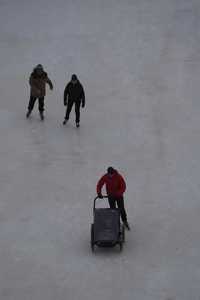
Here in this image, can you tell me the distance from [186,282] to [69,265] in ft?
5.86

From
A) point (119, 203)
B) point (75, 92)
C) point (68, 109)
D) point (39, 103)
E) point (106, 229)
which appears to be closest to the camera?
point (106, 229)

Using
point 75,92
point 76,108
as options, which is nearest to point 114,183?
point 75,92

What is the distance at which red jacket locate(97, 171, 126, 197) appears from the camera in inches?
583

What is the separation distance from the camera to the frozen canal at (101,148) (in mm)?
13758

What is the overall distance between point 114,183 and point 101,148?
4.57 meters

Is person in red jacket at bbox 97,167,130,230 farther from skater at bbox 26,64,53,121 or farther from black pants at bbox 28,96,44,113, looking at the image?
black pants at bbox 28,96,44,113

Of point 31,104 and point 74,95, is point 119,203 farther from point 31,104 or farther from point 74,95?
point 31,104

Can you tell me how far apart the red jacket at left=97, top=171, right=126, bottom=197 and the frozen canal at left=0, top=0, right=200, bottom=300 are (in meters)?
0.83


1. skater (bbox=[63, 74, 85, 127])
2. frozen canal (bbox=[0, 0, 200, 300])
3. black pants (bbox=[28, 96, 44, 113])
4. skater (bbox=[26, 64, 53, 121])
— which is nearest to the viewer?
frozen canal (bbox=[0, 0, 200, 300])

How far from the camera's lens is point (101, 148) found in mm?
19391

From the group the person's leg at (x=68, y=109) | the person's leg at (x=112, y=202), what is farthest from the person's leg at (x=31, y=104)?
the person's leg at (x=112, y=202)

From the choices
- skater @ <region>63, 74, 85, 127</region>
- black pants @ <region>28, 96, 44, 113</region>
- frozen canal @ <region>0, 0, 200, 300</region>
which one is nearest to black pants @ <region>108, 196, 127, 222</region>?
frozen canal @ <region>0, 0, 200, 300</region>

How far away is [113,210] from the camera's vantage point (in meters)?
14.5

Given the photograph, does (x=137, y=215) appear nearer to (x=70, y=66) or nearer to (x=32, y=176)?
(x=32, y=176)
